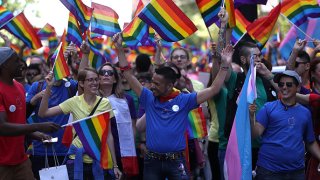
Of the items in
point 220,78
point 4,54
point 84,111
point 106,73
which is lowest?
point 84,111

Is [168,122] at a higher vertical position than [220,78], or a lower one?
lower

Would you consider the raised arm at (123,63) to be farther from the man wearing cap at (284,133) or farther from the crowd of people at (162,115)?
the man wearing cap at (284,133)

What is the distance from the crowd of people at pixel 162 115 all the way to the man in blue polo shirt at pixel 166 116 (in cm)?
1

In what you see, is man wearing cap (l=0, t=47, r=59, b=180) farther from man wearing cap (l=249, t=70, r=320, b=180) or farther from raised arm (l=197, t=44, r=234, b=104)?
man wearing cap (l=249, t=70, r=320, b=180)

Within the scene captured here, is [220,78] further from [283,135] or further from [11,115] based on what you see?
[11,115]

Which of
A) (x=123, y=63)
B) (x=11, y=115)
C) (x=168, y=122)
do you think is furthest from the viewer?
(x=123, y=63)

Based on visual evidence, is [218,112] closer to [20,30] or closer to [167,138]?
[167,138]

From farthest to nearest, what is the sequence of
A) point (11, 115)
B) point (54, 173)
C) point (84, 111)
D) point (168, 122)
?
point (84, 111) < point (168, 122) < point (54, 173) < point (11, 115)

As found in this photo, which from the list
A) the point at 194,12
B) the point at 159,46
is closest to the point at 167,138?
the point at 159,46

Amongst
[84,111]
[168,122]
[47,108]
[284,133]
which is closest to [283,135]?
[284,133]

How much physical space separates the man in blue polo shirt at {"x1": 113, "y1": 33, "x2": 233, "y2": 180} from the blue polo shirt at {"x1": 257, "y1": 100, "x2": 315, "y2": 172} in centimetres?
65

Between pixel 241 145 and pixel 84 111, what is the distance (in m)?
1.87

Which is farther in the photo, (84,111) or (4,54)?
(84,111)

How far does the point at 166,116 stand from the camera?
26.1 ft
